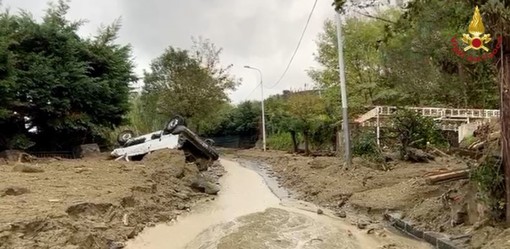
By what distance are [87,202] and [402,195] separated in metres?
5.87

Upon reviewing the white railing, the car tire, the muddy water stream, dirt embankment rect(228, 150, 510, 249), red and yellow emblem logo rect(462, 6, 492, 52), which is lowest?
the muddy water stream

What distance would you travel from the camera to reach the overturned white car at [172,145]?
15359mm

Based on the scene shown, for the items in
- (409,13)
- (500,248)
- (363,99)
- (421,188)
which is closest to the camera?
(500,248)

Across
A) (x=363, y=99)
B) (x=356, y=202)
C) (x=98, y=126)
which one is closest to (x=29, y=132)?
(x=98, y=126)

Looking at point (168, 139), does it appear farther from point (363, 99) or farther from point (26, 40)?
point (363, 99)

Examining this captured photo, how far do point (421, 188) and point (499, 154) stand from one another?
3074mm

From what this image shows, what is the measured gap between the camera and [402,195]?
9.22m

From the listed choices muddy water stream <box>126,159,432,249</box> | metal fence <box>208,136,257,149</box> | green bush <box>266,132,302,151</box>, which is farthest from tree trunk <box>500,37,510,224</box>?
metal fence <box>208,136,257,149</box>

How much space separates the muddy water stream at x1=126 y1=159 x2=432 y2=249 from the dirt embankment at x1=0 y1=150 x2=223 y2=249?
0.41 meters

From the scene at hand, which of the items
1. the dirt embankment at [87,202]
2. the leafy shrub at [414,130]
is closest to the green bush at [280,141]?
the leafy shrub at [414,130]

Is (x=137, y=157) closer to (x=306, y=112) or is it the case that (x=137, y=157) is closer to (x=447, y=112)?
(x=306, y=112)

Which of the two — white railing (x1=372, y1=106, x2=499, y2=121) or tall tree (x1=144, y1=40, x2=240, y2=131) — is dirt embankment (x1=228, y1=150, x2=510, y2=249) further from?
tall tree (x1=144, y1=40, x2=240, y2=131)

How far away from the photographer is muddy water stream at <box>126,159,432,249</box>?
6.89 meters

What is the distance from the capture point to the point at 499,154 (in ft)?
20.1
